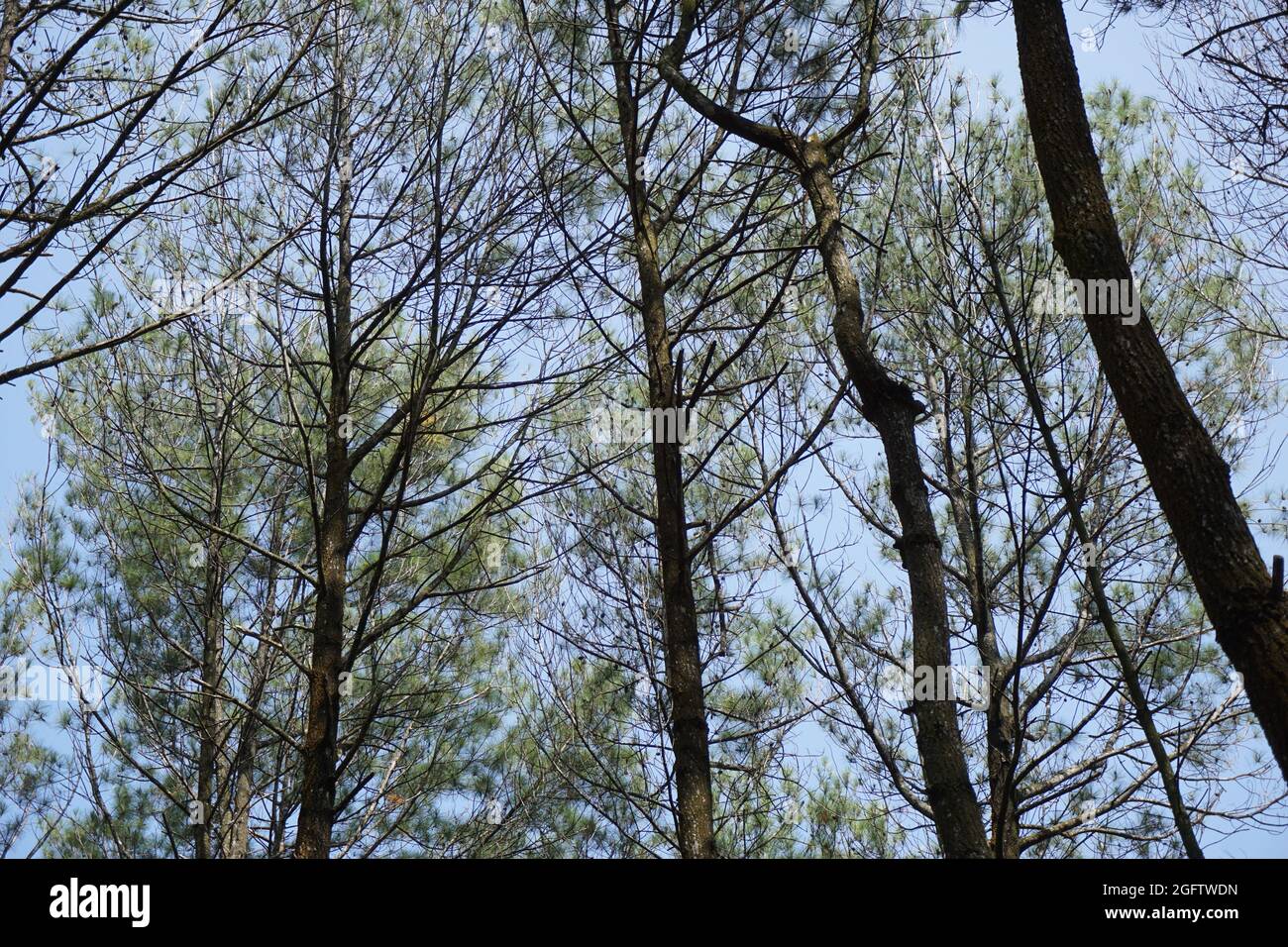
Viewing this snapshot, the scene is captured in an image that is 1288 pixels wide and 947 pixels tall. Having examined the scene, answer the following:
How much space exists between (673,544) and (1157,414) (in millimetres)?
1827

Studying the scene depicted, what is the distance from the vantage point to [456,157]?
4.34 meters

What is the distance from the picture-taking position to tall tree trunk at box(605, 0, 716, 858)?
3883mm

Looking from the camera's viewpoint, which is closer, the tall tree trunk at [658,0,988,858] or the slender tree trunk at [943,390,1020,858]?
the tall tree trunk at [658,0,988,858]

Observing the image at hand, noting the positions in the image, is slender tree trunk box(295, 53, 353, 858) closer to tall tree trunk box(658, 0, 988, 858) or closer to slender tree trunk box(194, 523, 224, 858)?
slender tree trunk box(194, 523, 224, 858)

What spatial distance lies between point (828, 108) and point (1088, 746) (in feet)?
15.9

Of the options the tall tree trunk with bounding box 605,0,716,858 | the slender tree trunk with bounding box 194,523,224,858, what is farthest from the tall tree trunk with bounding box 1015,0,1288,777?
the slender tree trunk with bounding box 194,523,224,858

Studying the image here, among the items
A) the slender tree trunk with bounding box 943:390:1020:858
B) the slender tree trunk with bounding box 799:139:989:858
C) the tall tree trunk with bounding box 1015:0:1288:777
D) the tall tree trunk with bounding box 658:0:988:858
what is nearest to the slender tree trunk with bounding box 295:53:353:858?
the tall tree trunk with bounding box 658:0:988:858

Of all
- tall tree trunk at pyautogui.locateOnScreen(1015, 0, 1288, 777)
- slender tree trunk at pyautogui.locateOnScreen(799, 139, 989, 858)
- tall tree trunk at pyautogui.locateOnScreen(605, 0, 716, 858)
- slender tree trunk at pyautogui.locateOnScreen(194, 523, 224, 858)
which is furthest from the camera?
slender tree trunk at pyautogui.locateOnScreen(194, 523, 224, 858)

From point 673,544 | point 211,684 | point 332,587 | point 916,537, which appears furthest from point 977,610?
point 211,684

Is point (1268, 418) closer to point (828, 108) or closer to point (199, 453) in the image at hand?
point (828, 108)

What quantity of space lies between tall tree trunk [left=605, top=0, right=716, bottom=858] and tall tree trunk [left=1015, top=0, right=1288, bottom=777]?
153 centimetres

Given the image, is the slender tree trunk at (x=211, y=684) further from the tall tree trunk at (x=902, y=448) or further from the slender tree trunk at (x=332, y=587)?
the tall tree trunk at (x=902, y=448)

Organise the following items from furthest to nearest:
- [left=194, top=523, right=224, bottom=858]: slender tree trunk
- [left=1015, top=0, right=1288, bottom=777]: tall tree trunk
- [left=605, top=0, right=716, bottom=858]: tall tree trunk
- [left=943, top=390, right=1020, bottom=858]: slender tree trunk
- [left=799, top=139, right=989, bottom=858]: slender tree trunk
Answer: [left=194, top=523, right=224, bottom=858]: slender tree trunk, [left=943, top=390, right=1020, bottom=858]: slender tree trunk, [left=605, top=0, right=716, bottom=858]: tall tree trunk, [left=799, top=139, right=989, bottom=858]: slender tree trunk, [left=1015, top=0, right=1288, bottom=777]: tall tree trunk
